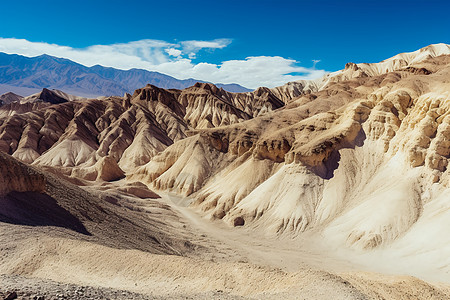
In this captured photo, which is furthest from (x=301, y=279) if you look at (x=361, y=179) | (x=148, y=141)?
(x=148, y=141)

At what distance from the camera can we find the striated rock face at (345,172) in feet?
118

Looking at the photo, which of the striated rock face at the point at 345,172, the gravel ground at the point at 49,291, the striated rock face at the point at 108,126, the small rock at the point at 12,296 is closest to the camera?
the small rock at the point at 12,296

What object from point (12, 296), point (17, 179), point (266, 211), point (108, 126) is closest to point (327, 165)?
point (266, 211)

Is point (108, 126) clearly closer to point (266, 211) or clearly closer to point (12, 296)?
point (266, 211)

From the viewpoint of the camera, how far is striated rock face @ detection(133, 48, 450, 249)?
118ft

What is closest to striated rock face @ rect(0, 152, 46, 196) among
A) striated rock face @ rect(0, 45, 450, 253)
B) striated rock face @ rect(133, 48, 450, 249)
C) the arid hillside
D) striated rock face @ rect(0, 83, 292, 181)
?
the arid hillside

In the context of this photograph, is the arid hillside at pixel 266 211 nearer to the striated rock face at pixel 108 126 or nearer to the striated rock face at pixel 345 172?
the striated rock face at pixel 345 172

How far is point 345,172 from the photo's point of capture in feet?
143

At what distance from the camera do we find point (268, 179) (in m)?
46.6

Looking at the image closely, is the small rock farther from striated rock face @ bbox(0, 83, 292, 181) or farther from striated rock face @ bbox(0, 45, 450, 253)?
striated rock face @ bbox(0, 83, 292, 181)

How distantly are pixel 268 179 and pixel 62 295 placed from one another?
123ft

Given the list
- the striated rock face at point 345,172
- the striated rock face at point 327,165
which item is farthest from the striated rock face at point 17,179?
the striated rock face at point 327,165

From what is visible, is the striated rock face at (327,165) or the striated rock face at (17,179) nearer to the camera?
the striated rock face at (17,179)

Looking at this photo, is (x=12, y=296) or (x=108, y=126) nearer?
(x=12, y=296)
